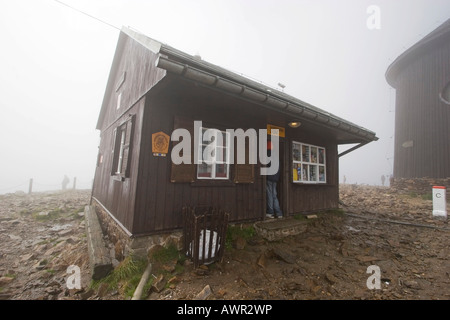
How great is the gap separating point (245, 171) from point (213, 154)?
101 cm

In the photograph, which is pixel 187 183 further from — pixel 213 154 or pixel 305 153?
pixel 305 153

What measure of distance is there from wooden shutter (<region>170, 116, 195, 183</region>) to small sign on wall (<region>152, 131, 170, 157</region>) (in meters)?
0.18

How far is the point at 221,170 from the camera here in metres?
4.94

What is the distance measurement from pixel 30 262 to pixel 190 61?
614cm

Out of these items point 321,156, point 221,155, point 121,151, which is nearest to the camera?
point 221,155

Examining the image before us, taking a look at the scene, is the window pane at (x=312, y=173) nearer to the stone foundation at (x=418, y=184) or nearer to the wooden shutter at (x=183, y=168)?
the wooden shutter at (x=183, y=168)

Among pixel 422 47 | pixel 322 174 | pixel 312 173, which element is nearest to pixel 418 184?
pixel 422 47

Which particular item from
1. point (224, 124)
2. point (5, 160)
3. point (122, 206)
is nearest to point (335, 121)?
point (224, 124)

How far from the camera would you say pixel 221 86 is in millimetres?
3312

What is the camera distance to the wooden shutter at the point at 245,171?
5.02 m

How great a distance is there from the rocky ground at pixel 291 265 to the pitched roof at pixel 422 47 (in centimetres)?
1192

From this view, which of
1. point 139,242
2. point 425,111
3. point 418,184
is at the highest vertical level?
point 425,111

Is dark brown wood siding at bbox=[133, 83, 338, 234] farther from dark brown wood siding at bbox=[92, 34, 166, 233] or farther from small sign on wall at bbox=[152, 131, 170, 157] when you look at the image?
dark brown wood siding at bbox=[92, 34, 166, 233]

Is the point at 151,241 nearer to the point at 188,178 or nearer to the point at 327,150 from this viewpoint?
the point at 188,178
